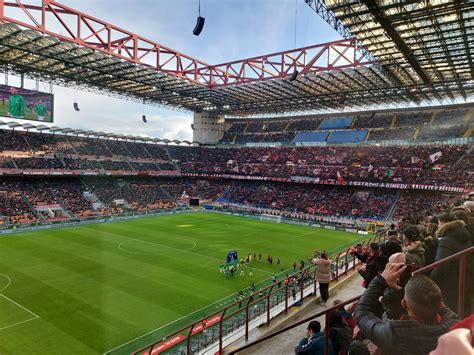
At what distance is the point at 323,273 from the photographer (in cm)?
1112

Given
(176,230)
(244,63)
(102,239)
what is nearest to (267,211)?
(176,230)

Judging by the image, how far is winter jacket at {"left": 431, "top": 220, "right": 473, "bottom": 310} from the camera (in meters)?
4.33

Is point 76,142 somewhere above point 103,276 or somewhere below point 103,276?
above

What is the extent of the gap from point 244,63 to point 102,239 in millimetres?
→ 28648

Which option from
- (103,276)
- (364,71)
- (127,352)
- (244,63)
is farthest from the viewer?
(244,63)

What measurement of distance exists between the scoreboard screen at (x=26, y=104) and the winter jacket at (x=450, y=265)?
51.4 m

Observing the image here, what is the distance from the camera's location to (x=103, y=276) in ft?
76.4

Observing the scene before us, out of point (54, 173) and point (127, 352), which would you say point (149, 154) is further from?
point (127, 352)

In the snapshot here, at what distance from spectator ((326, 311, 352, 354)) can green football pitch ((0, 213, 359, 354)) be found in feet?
39.5

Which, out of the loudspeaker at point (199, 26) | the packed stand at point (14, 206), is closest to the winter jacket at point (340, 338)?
the loudspeaker at point (199, 26)

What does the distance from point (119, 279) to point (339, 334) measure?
20.7m

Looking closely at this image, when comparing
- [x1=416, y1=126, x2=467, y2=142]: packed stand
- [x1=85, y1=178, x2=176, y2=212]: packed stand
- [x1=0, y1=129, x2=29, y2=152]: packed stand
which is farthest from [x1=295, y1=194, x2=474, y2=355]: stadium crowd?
[x1=0, y1=129, x2=29, y2=152]: packed stand

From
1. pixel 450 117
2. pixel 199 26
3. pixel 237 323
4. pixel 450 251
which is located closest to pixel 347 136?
pixel 450 117

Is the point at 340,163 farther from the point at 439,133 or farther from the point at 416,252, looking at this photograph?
the point at 416,252
